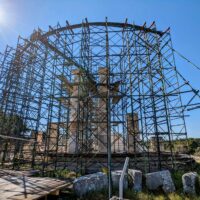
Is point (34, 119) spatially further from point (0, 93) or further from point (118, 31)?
point (118, 31)

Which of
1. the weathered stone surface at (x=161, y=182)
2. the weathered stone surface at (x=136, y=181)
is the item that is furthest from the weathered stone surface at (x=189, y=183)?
the weathered stone surface at (x=136, y=181)

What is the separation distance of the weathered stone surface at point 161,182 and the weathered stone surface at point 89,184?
5.33 feet

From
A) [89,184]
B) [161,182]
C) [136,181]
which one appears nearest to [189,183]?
[161,182]

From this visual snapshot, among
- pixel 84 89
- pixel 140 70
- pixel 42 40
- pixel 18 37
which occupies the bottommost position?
pixel 84 89

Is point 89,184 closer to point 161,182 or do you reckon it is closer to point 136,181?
point 136,181

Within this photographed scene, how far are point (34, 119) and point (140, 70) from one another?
7.99m

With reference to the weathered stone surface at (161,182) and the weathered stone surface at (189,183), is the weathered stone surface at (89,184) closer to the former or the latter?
the weathered stone surface at (161,182)

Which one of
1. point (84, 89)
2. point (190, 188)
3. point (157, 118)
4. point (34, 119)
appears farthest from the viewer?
point (34, 119)

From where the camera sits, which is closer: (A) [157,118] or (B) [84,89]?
(A) [157,118]

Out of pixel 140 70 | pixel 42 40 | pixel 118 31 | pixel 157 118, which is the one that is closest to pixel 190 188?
pixel 157 118

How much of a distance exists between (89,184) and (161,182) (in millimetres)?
2502

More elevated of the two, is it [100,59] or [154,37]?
[154,37]

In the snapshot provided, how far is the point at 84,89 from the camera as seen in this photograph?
11.3 m

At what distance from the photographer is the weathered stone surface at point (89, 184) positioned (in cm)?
529
